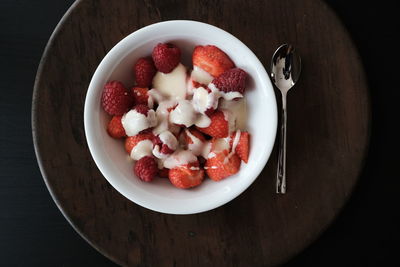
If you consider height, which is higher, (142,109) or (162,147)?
(142,109)

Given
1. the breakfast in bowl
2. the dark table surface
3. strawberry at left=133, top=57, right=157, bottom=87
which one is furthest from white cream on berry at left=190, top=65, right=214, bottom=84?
the dark table surface

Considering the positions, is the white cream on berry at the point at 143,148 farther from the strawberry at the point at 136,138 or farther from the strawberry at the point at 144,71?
the strawberry at the point at 144,71

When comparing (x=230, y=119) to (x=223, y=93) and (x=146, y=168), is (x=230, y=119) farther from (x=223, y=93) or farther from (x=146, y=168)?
(x=146, y=168)

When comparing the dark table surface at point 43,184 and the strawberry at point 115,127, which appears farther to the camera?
the dark table surface at point 43,184

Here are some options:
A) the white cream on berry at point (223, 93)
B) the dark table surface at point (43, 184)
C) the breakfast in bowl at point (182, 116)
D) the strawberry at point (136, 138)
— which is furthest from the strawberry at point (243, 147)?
the dark table surface at point (43, 184)

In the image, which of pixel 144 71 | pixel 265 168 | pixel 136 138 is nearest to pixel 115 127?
pixel 136 138

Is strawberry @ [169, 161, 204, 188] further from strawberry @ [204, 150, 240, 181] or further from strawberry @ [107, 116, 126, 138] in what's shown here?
strawberry @ [107, 116, 126, 138]

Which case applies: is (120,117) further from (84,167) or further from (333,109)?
(333,109)
